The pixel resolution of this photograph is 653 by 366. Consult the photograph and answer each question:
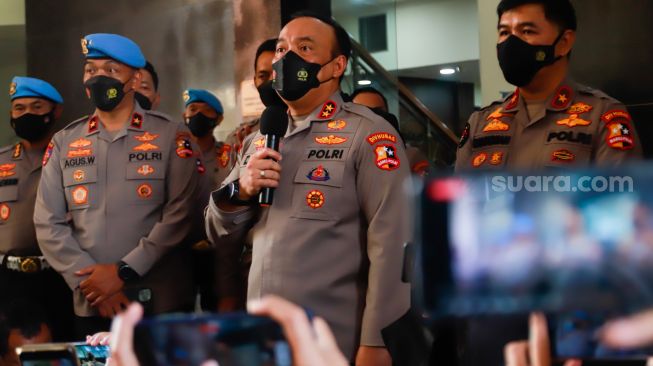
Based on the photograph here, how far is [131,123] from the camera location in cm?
345

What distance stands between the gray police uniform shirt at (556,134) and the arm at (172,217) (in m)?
1.16

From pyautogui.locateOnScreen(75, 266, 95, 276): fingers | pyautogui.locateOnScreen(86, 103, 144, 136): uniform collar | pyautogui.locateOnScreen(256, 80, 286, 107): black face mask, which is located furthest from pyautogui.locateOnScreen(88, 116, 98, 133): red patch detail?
pyautogui.locateOnScreen(256, 80, 286, 107): black face mask

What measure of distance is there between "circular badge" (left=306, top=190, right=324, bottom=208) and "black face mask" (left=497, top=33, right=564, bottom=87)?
28.5 inches

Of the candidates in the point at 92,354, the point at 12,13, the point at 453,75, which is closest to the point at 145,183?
the point at 92,354

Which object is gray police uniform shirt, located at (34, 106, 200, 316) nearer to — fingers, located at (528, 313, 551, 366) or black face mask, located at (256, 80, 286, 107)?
black face mask, located at (256, 80, 286, 107)

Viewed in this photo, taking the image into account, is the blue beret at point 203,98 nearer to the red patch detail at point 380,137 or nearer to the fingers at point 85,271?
the fingers at point 85,271

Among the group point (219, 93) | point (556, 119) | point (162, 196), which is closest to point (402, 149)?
point (556, 119)

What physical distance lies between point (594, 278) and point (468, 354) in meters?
0.19

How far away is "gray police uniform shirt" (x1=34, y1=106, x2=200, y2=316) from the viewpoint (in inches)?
130

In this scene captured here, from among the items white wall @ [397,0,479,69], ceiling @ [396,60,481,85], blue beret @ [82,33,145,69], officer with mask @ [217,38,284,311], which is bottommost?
officer with mask @ [217,38,284,311]

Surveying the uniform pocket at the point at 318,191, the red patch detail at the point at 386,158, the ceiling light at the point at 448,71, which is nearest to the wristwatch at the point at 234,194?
the uniform pocket at the point at 318,191

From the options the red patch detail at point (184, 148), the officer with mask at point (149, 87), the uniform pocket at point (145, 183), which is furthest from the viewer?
the officer with mask at point (149, 87)

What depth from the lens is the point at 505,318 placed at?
2.97ft

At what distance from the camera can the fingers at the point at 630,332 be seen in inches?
34.4
